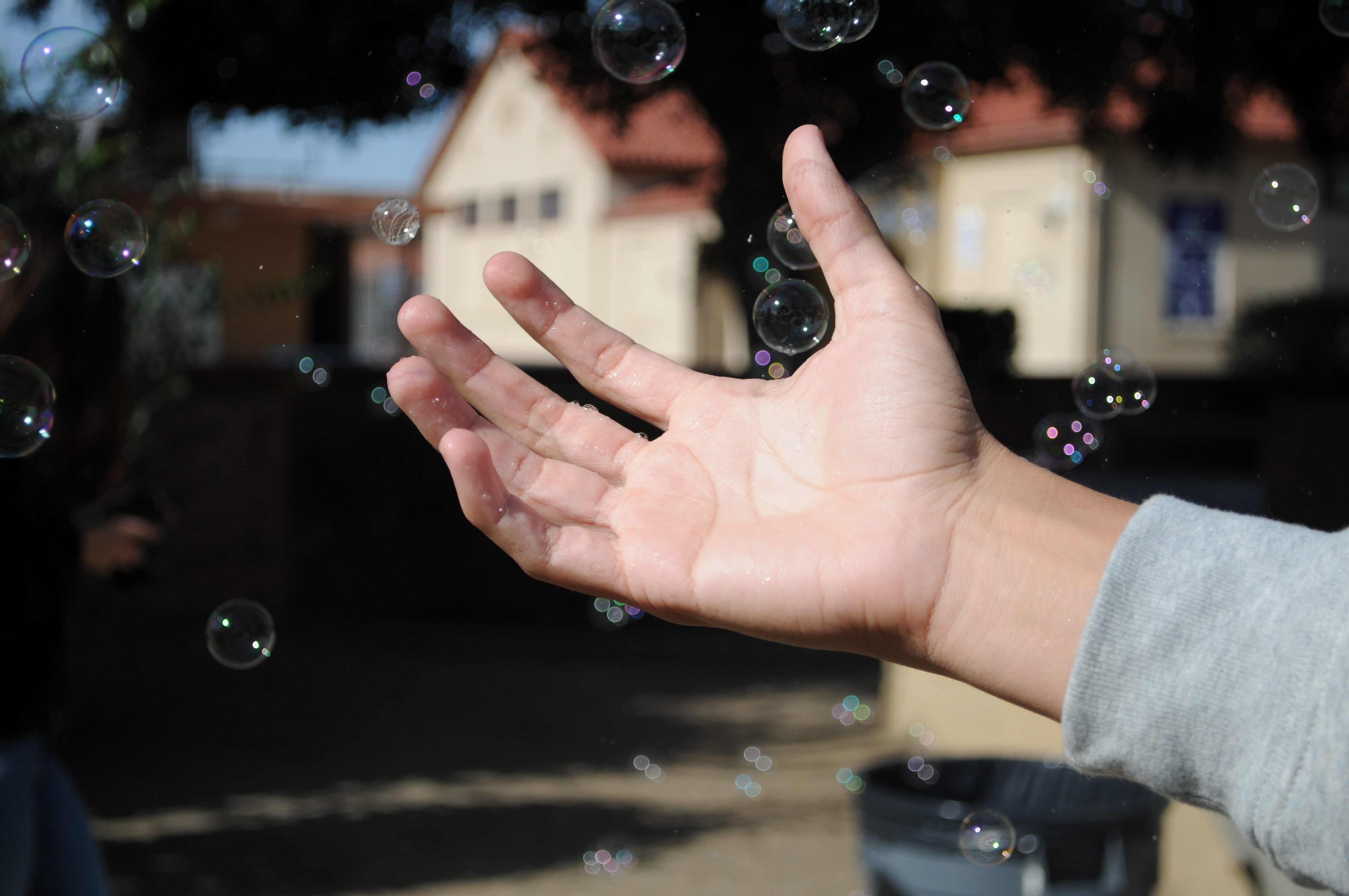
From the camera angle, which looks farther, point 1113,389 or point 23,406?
point 1113,389

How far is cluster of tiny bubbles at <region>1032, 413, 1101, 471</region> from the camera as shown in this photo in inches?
127

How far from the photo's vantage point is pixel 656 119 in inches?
371

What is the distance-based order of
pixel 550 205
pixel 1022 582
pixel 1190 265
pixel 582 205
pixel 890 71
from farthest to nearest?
pixel 550 205
pixel 582 205
pixel 1190 265
pixel 890 71
pixel 1022 582

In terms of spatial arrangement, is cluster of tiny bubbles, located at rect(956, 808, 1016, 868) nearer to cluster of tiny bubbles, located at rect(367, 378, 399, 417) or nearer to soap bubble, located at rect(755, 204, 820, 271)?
soap bubble, located at rect(755, 204, 820, 271)

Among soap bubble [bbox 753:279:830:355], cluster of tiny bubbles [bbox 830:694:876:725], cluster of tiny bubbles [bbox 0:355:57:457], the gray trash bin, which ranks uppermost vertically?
soap bubble [bbox 753:279:830:355]

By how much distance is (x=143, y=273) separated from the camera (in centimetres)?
486

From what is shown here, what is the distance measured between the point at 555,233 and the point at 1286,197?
586 inches

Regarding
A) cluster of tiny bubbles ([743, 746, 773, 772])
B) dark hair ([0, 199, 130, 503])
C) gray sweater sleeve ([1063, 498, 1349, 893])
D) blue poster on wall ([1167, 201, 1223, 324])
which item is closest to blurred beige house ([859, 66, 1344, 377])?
blue poster on wall ([1167, 201, 1223, 324])

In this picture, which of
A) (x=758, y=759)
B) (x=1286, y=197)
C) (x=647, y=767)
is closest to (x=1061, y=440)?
(x=1286, y=197)

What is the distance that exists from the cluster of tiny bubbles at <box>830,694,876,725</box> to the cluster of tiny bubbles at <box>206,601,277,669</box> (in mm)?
3963

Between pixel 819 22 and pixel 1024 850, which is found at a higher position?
pixel 819 22

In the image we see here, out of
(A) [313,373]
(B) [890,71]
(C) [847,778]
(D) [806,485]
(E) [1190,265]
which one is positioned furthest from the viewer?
(E) [1190,265]

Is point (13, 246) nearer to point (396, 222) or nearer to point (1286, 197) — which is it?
point (396, 222)

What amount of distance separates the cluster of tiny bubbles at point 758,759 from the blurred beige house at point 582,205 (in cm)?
340
